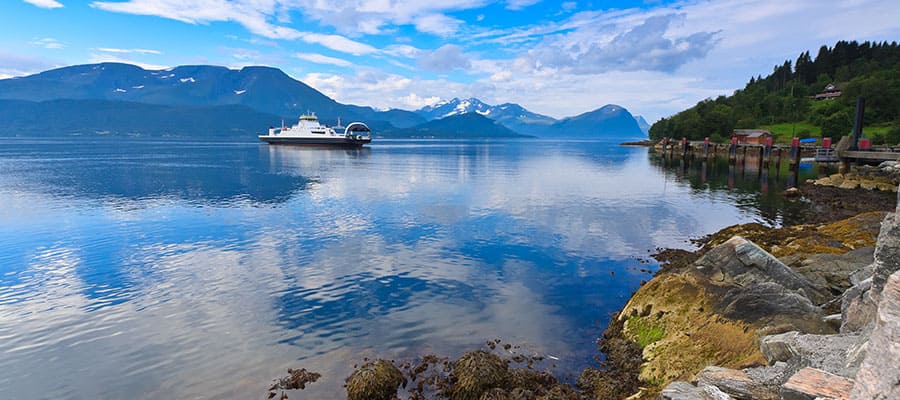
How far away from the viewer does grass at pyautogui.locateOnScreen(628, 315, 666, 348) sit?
14156 mm

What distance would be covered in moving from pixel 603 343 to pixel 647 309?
6.42ft

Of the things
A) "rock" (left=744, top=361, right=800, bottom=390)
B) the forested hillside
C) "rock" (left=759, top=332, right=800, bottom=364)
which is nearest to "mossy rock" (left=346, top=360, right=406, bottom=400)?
"rock" (left=744, top=361, right=800, bottom=390)

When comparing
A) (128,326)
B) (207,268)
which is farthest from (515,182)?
(128,326)

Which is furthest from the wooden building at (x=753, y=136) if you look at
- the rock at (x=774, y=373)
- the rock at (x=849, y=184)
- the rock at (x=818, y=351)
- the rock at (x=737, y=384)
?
the rock at (x=737, y=384)

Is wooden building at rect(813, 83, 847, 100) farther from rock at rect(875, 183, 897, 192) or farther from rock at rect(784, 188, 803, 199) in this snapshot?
rock at rect(784, 188, 803, 199)

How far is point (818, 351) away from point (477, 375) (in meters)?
7.64

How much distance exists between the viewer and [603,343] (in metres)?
15.2

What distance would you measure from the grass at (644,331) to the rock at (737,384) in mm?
5542

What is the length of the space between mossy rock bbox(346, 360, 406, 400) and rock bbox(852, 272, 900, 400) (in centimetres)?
1008

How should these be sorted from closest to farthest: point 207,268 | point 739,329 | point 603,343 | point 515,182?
point 739,329 → point 603,343 → point 207,268 → point 515,182

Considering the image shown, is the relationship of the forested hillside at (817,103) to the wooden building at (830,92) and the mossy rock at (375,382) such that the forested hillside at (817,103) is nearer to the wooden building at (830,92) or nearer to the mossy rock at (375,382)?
the wooden building at (830,92)

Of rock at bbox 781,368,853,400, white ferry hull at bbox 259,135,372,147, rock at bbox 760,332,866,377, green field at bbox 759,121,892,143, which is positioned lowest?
rock at bbox 760,332,866,377

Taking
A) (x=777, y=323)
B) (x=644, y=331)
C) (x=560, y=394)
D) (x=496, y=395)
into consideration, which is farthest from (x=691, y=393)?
(x=644, y=331)

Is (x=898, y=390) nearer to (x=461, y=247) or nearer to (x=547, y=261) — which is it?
(x=547, y=261)
